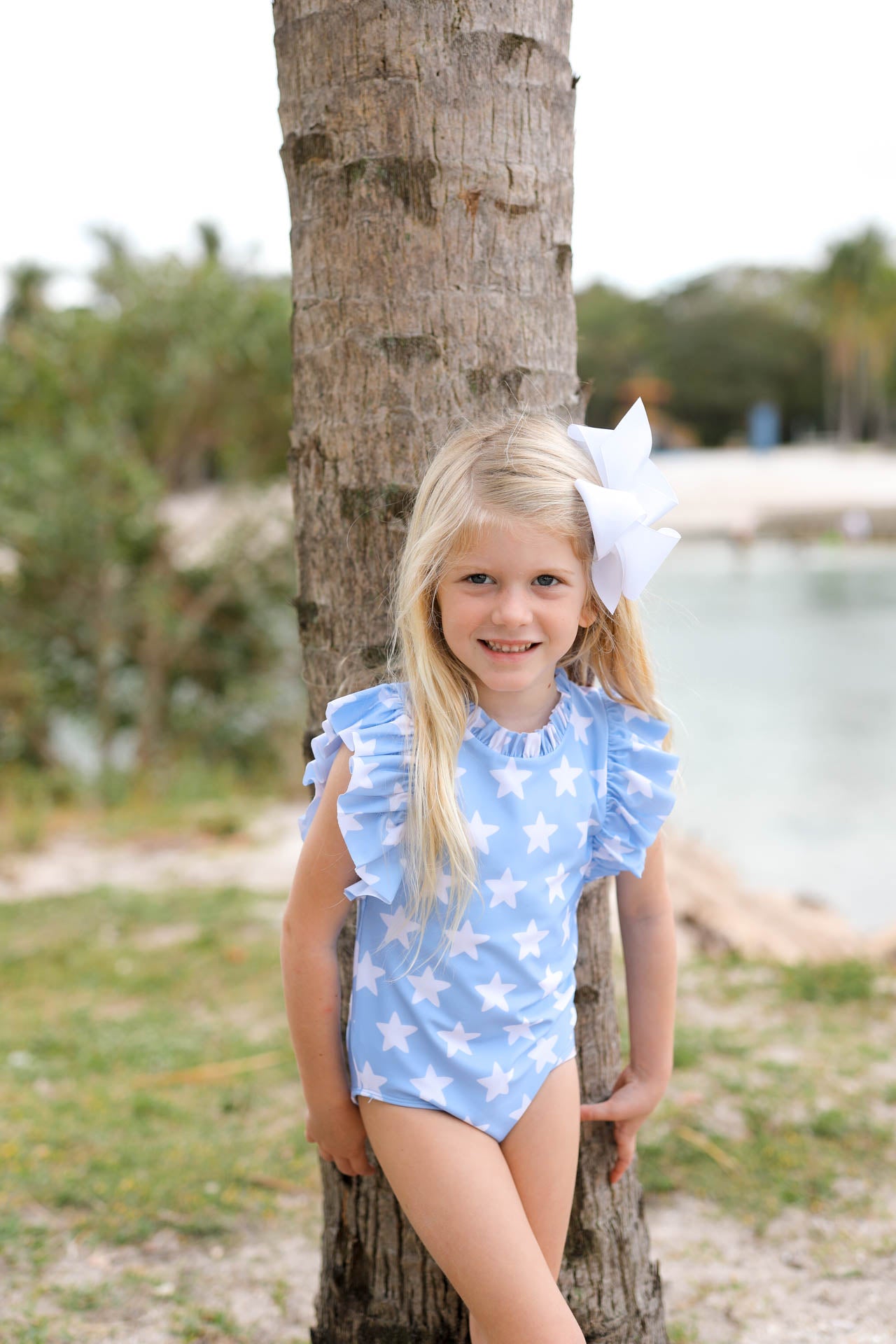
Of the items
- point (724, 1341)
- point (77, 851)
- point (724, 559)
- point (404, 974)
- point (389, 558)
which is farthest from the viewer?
point (724, 559)

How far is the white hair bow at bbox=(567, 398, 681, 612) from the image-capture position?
1573mm

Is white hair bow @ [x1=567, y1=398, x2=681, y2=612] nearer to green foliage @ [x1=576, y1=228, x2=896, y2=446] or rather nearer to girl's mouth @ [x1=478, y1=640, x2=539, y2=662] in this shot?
girl's mouth @ [x1=478, y1=640, x2=539, y2=662]

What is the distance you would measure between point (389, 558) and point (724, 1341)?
5.17 feet

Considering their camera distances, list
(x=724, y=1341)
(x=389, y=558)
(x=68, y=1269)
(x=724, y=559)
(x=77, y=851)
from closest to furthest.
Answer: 1. (x=389, y=558)
2. (x=724, y=1341)
3. (x=68, y=1269)
4. (x=77, y=851)
5. (x=724, y=559)

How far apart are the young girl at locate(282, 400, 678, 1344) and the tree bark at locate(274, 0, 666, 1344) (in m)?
0.15

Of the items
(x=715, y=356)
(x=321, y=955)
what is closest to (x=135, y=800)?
(x=321, y=955)

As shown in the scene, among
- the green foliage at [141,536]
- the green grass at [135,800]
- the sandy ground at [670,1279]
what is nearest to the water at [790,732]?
the sandy ground at [670,1279]

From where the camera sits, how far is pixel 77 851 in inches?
246

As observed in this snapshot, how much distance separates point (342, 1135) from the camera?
65.9 inches

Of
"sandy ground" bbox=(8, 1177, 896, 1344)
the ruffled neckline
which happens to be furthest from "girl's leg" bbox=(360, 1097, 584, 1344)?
"sandy ground" bbox=(8, 1177, 896, 1344)

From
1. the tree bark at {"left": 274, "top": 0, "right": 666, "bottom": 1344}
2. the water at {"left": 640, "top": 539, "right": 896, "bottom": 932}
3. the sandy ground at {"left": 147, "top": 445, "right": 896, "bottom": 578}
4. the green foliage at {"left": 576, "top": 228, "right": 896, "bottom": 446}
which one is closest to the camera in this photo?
the tree bark at {"left": 274, "top": 0, "right": 666, "bottom": 1344}

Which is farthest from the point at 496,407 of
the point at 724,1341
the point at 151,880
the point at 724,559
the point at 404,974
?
the point at 724,559

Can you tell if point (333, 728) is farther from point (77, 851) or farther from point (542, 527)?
point (77, 851)

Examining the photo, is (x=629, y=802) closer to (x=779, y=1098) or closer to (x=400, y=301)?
(x=400, y=301)
